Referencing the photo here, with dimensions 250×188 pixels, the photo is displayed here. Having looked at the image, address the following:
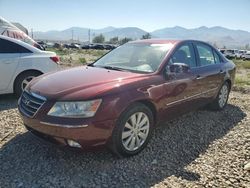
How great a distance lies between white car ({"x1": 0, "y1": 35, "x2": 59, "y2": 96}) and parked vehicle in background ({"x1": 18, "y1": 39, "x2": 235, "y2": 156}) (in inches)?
84.6

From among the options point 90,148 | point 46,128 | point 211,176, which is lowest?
point 211,176

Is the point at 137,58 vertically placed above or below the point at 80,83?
above

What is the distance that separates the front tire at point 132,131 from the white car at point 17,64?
360 cm

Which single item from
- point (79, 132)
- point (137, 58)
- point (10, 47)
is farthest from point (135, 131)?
point (10, 47)

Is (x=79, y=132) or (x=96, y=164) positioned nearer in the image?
(x=79, y=132)

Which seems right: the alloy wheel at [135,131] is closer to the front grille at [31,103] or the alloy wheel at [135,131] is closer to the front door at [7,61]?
the front grille at [31,103]

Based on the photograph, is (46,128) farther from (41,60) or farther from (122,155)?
(41,60)

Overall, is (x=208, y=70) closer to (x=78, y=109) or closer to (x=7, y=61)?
(x=78, y=109)

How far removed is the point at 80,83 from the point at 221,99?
3.64 meters

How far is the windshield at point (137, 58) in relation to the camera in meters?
4.49

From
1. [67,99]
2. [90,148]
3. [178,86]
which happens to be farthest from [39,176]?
[178,86]

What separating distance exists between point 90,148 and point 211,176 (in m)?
1.51

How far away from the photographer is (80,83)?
151 inches

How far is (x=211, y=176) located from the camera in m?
3.63
